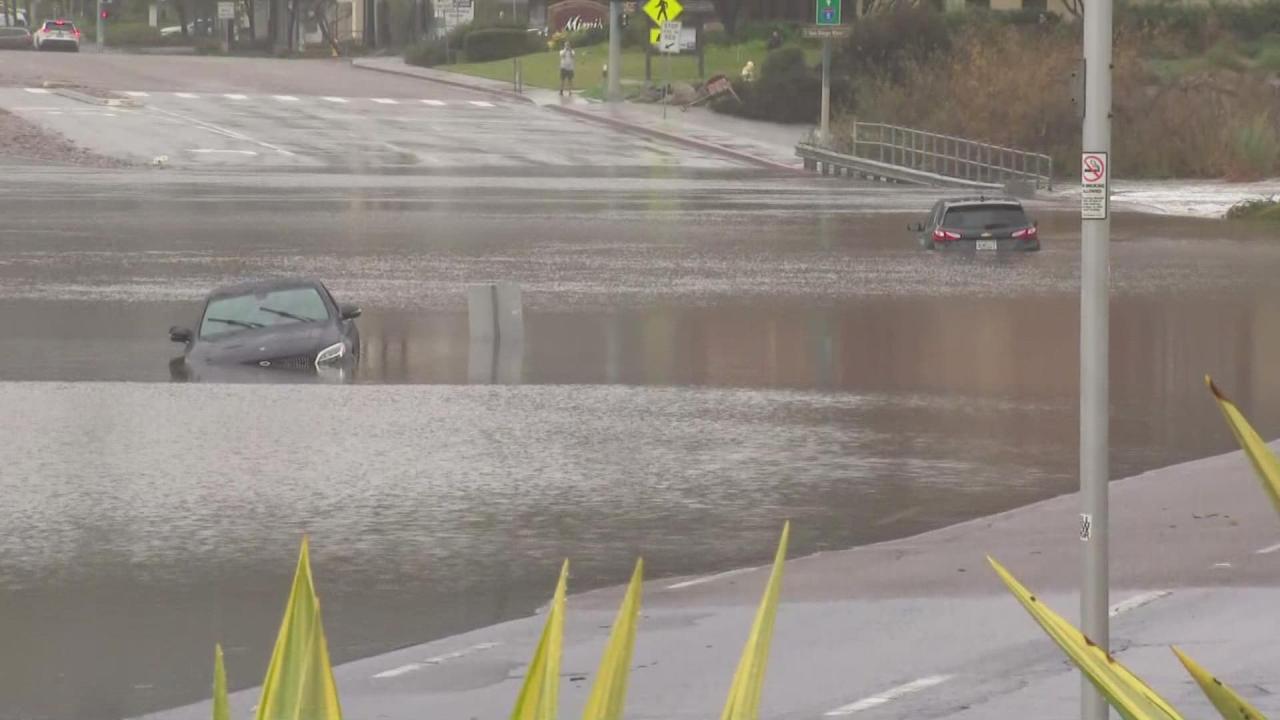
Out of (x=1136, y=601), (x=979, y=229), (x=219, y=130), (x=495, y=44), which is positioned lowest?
(x=1136, y=601)

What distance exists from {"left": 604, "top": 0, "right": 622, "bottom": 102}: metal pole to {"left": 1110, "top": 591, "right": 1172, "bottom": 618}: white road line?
60087 mm

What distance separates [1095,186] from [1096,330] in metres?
0.55

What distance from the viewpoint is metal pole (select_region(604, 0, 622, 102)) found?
234ft

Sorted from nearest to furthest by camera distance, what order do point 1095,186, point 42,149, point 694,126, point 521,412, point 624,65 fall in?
point 1095,186
point 521,412
point 42,149
point 694,126
point 624,65

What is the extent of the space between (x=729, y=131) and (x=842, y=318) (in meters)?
40.5

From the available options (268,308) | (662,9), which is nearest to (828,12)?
(662,9)

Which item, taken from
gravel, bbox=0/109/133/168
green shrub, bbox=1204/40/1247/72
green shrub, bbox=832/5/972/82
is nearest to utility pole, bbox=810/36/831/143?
green shrub, bbox=832/5/972/82

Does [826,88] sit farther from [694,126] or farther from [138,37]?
[138,37]

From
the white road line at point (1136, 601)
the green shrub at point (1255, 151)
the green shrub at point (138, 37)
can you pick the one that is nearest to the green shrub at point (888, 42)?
the green shrub at point (1255, 151)

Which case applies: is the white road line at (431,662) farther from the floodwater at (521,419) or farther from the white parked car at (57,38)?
the white parked car at (57,38)

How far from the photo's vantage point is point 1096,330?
26.1 feet

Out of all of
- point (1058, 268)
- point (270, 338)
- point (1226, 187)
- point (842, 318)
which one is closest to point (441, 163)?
point (1226, 187)

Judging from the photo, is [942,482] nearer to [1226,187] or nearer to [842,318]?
[842,318]

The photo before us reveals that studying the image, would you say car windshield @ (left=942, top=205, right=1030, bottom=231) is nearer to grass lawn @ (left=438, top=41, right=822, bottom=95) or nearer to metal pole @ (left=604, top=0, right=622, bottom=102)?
metal pole @ (left=604, top=0, right=622, bottom=102)
